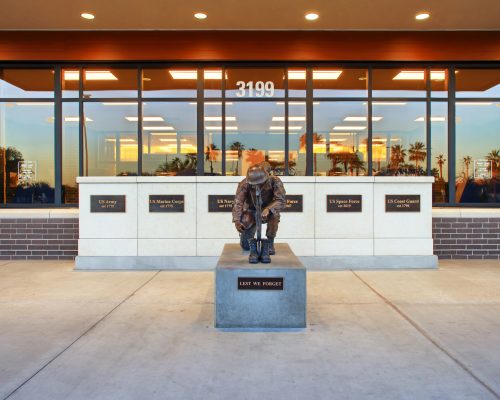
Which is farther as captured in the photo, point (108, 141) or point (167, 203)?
point (108, 141)

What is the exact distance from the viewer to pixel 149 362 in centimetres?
387

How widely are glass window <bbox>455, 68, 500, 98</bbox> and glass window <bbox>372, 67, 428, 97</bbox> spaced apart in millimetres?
577

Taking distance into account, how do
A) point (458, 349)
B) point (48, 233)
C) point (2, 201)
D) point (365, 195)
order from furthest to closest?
1. point (2, 201)
2. point (48, 233)
3. point (365, 195)
4. point (458, 349)

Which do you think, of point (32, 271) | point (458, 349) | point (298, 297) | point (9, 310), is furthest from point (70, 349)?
point (32, 271)

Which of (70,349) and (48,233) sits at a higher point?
(48,233)

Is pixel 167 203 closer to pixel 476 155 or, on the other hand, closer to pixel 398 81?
pixel 398 81

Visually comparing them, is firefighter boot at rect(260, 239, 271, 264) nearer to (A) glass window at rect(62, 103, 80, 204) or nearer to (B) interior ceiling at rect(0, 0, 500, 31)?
(B) interior ceiling at rect(0, 0, 500, 31)

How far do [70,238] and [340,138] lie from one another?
695cm

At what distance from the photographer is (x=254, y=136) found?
35.3 ft

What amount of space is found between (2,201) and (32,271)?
3.32 m

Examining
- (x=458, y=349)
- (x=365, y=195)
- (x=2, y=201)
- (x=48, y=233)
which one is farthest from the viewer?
(x=2, y=201)

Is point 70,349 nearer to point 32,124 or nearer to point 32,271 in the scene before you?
point 32,271

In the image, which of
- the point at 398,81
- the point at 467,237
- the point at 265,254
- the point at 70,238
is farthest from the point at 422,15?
the point at 70,238

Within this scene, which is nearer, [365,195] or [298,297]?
[298,297]
